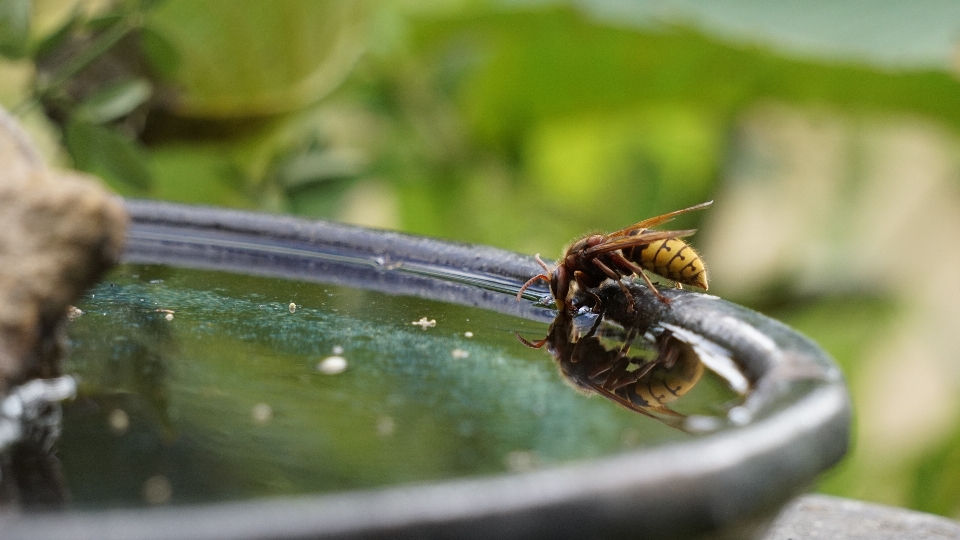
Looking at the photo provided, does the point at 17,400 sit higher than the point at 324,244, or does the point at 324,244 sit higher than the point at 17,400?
the point at 17,400

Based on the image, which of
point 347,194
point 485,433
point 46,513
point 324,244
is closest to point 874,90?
point 347,194

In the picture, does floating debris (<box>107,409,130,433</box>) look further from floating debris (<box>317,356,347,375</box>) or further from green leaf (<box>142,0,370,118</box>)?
green leaf (<box>142,0,370,118</box>)

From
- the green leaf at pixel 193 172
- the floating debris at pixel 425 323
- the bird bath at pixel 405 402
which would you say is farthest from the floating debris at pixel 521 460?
the green leaf at pixel 193 172

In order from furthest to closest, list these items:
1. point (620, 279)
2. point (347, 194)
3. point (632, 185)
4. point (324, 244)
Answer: point (632, 185) < point (347, 194) < point (324, 244) < point (620, 279)

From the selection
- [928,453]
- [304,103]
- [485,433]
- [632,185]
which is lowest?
[928,453]

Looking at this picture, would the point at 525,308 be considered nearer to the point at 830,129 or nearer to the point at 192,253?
the point at 192,253

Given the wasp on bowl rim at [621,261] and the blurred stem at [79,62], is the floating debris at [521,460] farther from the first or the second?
the blurred stem at [79,62]
